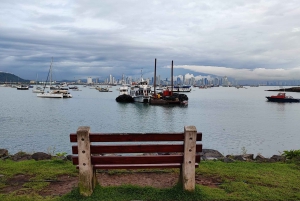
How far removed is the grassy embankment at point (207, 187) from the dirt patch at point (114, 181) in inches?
4.6

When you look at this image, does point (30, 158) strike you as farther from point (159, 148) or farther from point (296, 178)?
point (296, 178)

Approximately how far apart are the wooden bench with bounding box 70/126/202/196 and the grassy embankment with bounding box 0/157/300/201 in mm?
303

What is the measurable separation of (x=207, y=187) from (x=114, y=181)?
6.30 feet

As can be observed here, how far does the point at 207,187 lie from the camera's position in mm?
5398

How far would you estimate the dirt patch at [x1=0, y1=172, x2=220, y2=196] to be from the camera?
17.8ft

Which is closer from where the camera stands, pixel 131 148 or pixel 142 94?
pixel 131 148

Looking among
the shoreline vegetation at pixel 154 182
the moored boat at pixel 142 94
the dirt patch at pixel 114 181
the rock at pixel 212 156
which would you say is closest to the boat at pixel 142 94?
the moored boat at pixel 142 94

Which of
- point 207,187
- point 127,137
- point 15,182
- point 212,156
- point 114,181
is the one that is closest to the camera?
point 127,137

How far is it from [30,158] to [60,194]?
4.09m

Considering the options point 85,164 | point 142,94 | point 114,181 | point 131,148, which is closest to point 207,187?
point 131,148

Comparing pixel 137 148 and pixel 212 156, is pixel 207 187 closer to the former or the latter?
pixel 137 148

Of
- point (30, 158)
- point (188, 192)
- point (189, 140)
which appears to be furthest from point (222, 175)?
point (30, 158)

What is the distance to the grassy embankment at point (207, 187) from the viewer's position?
4855mm

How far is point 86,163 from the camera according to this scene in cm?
470
